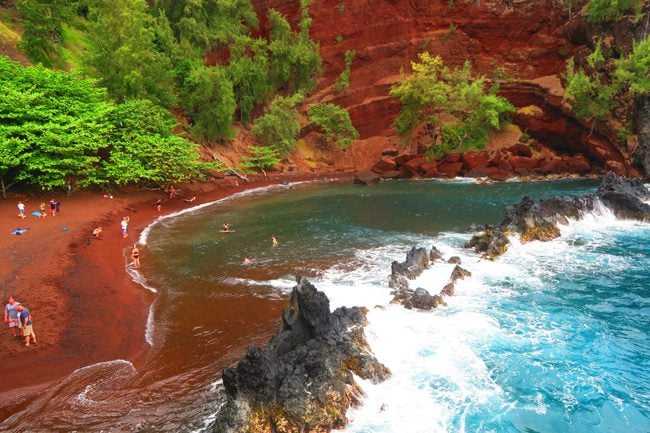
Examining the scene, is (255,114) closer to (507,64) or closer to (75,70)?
(75,70)

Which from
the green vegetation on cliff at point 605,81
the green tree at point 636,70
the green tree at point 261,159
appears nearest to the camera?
the green tree at point 636,70

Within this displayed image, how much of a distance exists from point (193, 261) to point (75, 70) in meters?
22.5

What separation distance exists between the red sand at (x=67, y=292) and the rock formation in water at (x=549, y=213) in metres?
17.6

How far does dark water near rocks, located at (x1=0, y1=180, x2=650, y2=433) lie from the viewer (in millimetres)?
10172

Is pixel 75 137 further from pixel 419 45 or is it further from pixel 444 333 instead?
pixel 419 45

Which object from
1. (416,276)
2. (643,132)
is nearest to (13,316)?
(416,276)

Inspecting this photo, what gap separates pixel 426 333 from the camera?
13.9 meters

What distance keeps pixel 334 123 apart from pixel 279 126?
452 inches

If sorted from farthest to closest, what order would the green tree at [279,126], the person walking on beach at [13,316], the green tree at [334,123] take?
1. the green tree at [334,123]
2. the green tree at [279,126]
3. the person walking on beach at [13,316]

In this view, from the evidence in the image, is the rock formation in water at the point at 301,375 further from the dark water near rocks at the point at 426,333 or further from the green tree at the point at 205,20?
the green tree at the point at 205,20

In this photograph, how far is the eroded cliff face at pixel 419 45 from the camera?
5838 centimetres

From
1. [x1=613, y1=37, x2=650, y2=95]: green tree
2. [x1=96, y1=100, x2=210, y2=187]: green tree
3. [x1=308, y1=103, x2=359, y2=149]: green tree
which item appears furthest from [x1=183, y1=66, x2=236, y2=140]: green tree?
[x1=613, y1=37, x2=650, y2=95]: green tree

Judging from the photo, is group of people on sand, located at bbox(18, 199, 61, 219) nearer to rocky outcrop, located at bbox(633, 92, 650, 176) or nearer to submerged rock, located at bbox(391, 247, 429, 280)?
submerged rock, located at bbox(391, 247, 429, 280)

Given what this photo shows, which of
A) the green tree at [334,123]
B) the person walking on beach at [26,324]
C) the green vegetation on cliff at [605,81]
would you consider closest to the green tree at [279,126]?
the green tree at [334,123]
